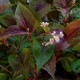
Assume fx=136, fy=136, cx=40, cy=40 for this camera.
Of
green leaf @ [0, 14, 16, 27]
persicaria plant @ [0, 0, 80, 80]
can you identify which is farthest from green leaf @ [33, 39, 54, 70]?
green leaf @ [0, 14, 16, 27]

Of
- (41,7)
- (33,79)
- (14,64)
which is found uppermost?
(41,7)

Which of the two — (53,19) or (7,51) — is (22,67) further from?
(53,19)

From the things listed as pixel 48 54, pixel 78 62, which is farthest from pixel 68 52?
pixel 48 54

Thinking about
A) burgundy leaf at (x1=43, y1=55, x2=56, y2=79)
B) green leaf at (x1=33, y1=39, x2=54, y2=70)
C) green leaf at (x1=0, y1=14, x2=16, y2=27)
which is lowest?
burgundy leaf at (x1=43, y1=55, x2=56, y2=79)

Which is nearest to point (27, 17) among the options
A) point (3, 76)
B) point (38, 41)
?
point (38, 41)

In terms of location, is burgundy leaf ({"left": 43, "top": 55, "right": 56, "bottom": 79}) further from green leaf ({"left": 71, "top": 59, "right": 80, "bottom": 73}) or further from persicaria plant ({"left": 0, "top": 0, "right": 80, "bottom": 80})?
green leaf ({"left": 71, "top": 59, "right": 80, "bottom": 73})

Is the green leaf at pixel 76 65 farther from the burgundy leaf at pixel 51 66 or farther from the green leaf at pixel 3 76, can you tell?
the green leaf at pixel 3 76
